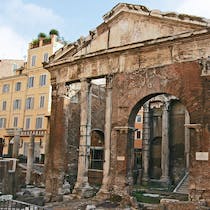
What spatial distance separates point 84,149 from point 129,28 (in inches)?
211

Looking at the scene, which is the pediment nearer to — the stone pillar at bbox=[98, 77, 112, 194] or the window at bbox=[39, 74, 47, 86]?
the stone pillar at bbox=[98, 77, 112, 194]

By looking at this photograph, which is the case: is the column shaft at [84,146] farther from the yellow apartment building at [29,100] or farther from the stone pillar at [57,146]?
the yellow apartment building at [29,100]

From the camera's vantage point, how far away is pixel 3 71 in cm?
3881

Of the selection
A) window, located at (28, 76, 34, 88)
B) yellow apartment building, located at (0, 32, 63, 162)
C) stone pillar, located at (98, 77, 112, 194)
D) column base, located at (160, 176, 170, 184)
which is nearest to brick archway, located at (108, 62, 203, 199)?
stone pillar, located at (98, 77, 112, 194)

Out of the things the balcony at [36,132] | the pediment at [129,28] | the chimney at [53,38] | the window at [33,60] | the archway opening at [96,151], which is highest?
the chimney at [53,38]

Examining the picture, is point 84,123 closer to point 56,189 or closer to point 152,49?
point 56,189

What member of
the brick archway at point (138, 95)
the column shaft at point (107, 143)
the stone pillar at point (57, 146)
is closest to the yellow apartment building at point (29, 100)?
the stone pillar at point (57, 146)

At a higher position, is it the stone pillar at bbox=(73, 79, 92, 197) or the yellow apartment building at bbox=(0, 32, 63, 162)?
the yellow apartment building at bbox=(0, 32, 63, 162)

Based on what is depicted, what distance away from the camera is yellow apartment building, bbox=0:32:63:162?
32031 mm

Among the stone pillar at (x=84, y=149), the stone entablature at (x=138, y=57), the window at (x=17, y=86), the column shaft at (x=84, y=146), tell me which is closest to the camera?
the stone entablature at (x=138, y=57)

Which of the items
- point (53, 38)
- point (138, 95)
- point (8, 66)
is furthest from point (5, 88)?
point (138, 95)

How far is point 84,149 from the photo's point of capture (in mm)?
13281

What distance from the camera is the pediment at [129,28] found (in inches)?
460

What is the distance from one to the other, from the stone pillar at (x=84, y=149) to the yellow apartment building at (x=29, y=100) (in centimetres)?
1790
